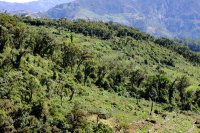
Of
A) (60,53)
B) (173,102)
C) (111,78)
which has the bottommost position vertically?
(173,102)

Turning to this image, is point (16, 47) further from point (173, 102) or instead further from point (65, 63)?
point (173, 102)

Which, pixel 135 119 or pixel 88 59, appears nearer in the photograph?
pixel 135 119

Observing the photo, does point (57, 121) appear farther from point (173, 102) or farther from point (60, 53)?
point (173, 102)

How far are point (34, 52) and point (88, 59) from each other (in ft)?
80.2

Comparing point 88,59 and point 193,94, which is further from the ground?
point 88,59

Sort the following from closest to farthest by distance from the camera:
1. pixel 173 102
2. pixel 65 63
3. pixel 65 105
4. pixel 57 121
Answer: pixel 57 121 → pixel 65 105 → pixel 65 63 → pixel 173 102

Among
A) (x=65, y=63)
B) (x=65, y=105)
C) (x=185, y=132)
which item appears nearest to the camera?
(x=65, y=105)

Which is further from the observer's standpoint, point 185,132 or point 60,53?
point 60,53

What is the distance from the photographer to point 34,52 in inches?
5305

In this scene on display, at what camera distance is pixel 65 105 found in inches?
4149

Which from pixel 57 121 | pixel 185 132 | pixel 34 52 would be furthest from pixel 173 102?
pixel 57 121

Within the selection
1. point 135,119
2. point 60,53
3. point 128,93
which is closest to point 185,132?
point 135,119

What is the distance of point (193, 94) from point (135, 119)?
53721 mm

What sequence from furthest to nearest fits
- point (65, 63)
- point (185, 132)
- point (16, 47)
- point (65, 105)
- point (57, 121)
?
point (65, 63) → point (16, 47) → point (185, 132) → point (65, 105) → point (57, 121)
